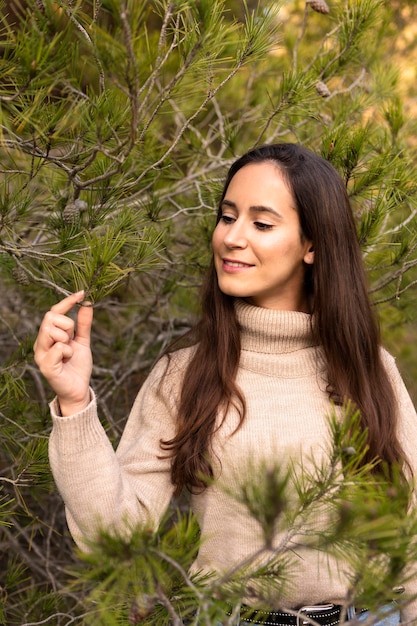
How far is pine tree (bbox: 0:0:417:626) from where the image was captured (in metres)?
0.84

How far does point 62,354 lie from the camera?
96 cm

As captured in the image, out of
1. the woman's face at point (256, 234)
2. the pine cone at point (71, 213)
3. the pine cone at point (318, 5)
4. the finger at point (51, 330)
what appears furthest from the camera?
the pine cone at point (318, 5)

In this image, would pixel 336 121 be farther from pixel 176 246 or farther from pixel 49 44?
pixel 49 44

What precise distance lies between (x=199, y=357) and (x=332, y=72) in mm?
690

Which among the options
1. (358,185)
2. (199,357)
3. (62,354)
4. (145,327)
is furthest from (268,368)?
(145,327)

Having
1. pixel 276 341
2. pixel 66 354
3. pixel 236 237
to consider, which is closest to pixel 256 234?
pixel 236 237

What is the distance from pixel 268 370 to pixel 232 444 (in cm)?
17

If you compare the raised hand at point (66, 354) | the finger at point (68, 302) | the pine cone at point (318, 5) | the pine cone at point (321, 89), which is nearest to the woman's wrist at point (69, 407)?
the raised hand at point (66, 354)

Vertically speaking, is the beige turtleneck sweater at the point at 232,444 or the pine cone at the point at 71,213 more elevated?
the pine cone at the point at 71,213

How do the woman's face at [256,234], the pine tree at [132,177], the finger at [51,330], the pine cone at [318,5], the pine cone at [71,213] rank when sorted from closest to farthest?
the pine tree at [132,177] < the finger at [51,330] < the pine cone at [71,213] < the woman's face at [256,234] < the pine cone at [318,5]

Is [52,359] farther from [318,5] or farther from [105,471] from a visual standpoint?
[318,5]

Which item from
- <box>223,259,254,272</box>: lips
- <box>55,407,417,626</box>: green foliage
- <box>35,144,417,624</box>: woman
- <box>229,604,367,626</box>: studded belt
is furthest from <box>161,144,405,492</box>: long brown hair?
<box>55,407,417,626</box>: green foliage

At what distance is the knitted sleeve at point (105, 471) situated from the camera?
102 centimetres

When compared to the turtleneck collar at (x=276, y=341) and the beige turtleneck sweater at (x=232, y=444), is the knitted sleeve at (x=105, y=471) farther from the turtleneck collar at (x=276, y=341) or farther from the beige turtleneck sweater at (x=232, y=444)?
the turtleneck collar at (x=276, y=341)
